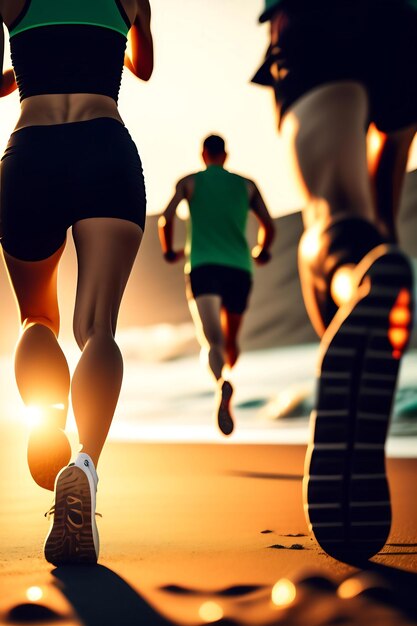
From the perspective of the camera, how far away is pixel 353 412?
1.35m

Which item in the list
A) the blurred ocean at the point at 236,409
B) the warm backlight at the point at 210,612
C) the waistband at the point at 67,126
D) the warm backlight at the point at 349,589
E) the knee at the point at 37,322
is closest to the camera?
the warm backlight at the point at 210,612

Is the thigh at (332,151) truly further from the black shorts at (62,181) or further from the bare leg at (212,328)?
the bare leg at (212,328)

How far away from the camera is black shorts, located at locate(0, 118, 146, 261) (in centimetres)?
183

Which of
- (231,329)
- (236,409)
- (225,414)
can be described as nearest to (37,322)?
(225,414)

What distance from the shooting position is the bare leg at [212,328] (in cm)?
423

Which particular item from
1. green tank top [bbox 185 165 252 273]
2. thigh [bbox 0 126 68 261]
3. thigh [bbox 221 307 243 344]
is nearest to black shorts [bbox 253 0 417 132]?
thigh [bbox 0 126 68 261]

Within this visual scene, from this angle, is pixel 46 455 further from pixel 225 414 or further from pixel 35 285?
pixel 225 414

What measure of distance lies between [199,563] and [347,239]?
71cm

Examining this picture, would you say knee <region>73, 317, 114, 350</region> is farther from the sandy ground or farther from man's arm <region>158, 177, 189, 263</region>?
man's arm <region>158, 177, 189, 263</region>

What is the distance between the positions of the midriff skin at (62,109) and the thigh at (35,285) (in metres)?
0.30

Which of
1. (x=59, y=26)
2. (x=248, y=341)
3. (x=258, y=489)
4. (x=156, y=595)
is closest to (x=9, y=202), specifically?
(x=59, y=26)

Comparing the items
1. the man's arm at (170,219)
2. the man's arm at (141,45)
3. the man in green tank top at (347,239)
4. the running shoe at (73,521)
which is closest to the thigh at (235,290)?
the man's arm at (170,219)

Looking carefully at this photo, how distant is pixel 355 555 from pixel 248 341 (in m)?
28.4

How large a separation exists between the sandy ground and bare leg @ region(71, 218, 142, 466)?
0.31 metres
